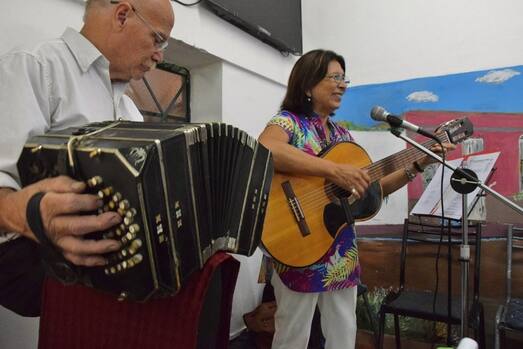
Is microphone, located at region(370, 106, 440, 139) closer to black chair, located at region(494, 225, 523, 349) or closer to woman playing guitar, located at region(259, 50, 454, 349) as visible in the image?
woman playing guitar, located at region(259, 50, 454, 349)

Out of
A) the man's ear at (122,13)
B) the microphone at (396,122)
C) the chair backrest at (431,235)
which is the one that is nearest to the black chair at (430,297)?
the chair backrest at (431,235)

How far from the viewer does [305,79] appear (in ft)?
5.17

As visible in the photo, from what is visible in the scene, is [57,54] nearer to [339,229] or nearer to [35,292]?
[35,292]

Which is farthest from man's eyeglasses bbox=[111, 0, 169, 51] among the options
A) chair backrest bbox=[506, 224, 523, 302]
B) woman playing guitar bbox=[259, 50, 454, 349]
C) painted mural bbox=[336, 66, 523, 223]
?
chair backrest bbox=[506, 224, 523, 302]

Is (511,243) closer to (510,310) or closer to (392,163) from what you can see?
(510,310)

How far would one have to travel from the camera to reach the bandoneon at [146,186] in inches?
22.7

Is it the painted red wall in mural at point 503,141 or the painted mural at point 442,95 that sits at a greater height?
the painted mural at point 442,95

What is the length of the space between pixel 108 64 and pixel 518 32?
223cm

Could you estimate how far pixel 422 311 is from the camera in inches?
66.4

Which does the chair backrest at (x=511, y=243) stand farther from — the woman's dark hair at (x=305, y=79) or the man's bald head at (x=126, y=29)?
the man's bald head at (x=126, y=29)

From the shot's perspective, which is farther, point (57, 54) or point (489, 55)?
point (489, 55)

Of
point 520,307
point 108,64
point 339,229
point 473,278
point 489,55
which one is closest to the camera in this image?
point 108,64

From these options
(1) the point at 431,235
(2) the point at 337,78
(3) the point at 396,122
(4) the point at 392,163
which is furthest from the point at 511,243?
(2) the point at 337,78

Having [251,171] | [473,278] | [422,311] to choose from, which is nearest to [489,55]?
[473,278]
